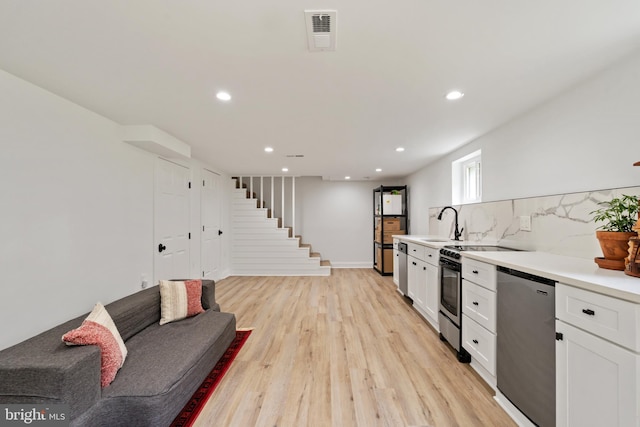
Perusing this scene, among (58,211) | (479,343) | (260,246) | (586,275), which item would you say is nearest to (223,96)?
(58,211)

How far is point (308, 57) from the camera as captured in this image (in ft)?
4.92

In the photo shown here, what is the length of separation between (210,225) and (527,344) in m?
4.71

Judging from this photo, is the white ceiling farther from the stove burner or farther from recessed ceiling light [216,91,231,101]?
the stove burner

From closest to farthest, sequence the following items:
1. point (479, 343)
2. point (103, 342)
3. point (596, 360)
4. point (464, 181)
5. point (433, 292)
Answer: point (596, 360), point (103, 342), point (479, 343), point (433, 292), point (464, 181)

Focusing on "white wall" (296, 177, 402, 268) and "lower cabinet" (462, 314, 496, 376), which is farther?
"white wall" (296, 177, 402, 268)

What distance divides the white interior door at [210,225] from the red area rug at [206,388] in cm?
240

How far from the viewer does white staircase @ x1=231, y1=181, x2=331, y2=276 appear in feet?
18.5

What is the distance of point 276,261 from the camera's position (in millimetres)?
5656

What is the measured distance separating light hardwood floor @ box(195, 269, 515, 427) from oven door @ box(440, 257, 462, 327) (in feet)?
1.24

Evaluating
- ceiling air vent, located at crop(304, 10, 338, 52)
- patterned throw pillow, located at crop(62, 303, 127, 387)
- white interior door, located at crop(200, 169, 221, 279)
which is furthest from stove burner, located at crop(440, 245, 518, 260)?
white interior door, located at crop(200, 169, 221, 279)

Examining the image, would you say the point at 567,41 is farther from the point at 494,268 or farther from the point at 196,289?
the point at 196,289

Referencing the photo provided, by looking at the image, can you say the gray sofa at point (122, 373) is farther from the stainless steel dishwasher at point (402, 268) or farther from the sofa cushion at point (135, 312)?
the stainless steel dishwasher at point (402, 268)

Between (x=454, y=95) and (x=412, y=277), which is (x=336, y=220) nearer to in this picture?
(x=412, y=277)

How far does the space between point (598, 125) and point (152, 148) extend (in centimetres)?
412
